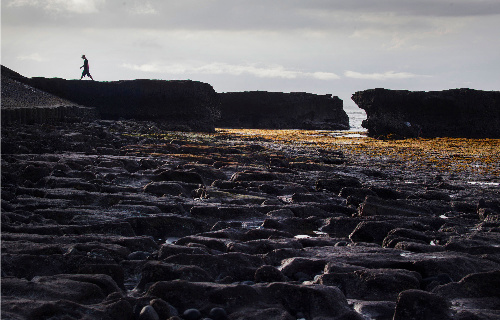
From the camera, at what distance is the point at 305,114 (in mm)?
42469

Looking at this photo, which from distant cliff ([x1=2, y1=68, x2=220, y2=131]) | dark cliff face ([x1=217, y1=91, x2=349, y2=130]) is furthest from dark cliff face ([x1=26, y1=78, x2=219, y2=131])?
dark cliff face ([x1=217, y1=91, x2=349, y2=130])

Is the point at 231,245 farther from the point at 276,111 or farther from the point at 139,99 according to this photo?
the point at 276,111

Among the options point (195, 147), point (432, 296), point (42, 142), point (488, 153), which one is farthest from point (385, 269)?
point (488, 153)

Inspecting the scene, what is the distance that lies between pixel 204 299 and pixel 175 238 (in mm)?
2244

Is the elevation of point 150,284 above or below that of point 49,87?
below

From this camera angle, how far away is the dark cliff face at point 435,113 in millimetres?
27109

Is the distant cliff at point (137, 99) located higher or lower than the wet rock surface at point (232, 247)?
higher

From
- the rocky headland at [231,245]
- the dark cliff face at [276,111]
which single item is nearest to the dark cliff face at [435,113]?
the dark cliff face at [276,111]

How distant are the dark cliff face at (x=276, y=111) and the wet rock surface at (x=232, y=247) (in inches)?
1176

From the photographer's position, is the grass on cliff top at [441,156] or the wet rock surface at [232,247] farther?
the grass on cliff top at [441,156]

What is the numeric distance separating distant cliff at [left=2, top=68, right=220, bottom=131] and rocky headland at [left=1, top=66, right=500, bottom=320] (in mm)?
17525

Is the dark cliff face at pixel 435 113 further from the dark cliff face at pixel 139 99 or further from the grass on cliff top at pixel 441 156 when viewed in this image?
the dark cliff face at pixel 139 99

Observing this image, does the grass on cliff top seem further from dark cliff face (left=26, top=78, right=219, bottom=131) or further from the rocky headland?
dark cliff face (left=26, top=78, right=219, bottom=131)

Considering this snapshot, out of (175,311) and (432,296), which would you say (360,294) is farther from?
(175,311)
